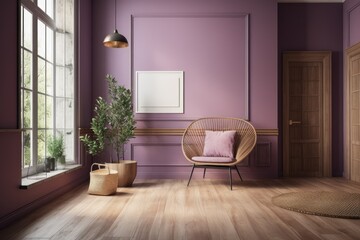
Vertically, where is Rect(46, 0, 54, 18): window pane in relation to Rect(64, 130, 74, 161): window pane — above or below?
above

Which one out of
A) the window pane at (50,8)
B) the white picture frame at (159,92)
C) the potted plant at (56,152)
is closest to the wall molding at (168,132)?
the white picture frame at (159,92)

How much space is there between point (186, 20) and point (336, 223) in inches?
142

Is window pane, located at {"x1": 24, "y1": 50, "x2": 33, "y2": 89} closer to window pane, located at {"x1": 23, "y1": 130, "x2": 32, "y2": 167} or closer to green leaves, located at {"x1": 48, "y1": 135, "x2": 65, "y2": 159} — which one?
window pane, located at {"x1": 23, "y1": 130, "x2": 32, "y2": 167}

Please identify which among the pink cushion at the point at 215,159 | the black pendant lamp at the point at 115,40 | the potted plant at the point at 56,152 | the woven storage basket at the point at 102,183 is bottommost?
the woven storage basket at the point at 102,183

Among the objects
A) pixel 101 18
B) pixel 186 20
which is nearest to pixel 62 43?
pixel 101 18

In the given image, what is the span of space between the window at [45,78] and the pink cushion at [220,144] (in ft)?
5.97

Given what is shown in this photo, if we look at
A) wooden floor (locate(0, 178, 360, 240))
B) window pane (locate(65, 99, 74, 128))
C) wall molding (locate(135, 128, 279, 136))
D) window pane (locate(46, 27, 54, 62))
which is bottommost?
wooden floor (locate(0, 178, 360, 240))

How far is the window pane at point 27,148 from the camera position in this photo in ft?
11.1

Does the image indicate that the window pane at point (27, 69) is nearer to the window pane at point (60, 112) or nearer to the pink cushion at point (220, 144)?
the window pane at point (60, 112)

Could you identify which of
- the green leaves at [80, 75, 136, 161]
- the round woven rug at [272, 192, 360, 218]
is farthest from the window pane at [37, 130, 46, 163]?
the round woven rug at [272, 192, 360, 218]

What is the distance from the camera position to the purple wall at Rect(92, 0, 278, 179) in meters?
5.26

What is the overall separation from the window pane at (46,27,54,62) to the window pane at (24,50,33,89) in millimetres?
532

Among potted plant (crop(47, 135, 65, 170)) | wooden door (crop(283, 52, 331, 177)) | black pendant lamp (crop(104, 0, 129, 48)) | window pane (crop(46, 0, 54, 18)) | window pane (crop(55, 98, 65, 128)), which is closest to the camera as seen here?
potted plant (crop(47, 135, 65, 170))

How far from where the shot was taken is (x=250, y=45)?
526cm
